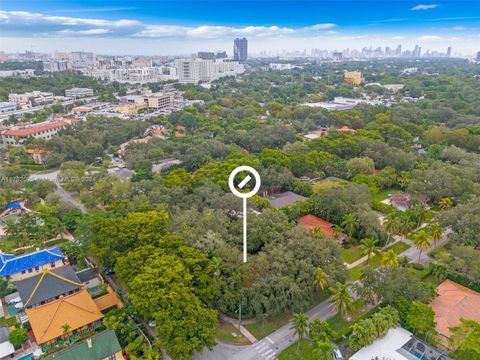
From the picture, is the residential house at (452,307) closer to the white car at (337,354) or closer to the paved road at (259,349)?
the white car at (337,354)

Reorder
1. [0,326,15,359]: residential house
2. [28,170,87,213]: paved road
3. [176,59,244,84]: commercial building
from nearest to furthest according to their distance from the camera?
[0,326,15,359]: residential house, [28,170,87,213]: paved road, [176,59,244,84]: commercial building

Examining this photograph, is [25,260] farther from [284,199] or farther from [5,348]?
[284,199]

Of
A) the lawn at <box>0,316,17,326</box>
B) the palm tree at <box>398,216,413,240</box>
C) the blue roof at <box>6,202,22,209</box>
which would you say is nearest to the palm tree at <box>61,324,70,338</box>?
the lawn at <box>0,316,17,326</box>

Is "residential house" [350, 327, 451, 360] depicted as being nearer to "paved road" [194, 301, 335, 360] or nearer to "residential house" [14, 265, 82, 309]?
"paved road" [194, 301, 335, 360]

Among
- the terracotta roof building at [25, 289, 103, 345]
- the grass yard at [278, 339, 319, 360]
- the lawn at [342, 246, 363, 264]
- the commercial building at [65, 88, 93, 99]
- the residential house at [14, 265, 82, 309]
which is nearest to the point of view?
the grass yard at [278, 339, 319, 360]

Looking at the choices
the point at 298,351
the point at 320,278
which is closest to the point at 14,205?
the point at 320,278

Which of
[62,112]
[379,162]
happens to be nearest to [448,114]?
[379,162]

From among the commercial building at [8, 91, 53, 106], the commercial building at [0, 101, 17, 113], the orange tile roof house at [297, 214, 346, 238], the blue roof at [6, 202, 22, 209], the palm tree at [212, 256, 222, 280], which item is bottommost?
the blue roof at [6, 202, 22, 209]
